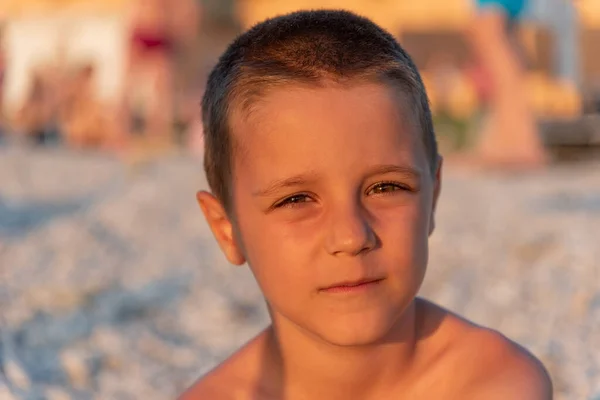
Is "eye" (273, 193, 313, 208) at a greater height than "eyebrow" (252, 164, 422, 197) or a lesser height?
lesser

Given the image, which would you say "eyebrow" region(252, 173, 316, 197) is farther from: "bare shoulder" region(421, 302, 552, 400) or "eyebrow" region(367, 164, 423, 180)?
"bare shoulder" region(421, 302, 552, 400)

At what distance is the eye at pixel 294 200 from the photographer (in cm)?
163

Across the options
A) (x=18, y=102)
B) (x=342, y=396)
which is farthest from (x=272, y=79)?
(x=18, y=102)

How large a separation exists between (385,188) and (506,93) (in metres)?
6.92

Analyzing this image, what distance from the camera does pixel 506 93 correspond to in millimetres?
8258

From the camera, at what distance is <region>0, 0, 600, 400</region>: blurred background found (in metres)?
3.01

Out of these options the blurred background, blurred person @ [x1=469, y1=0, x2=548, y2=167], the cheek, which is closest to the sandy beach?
the blurred background

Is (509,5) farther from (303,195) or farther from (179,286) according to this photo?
(303,195)

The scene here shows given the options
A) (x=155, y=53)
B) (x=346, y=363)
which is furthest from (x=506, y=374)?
(x=155, y=53)

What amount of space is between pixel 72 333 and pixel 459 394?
71.3 inches

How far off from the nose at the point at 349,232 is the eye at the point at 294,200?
0.08 metres

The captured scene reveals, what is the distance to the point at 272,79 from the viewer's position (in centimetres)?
169

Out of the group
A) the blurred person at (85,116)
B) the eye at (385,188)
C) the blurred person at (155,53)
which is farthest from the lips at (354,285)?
the blurred person at (85,116)

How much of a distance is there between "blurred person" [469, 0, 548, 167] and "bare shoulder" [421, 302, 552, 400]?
258 inches
